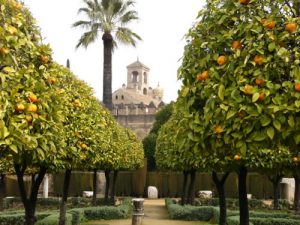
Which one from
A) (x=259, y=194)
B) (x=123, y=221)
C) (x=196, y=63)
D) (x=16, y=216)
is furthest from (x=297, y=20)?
(x=259, y=194)

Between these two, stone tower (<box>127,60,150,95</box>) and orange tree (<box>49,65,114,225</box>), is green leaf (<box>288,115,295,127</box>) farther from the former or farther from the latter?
stone tower (<box>127,60,150,95</box>)

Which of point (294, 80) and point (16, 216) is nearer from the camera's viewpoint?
point (294, 80)

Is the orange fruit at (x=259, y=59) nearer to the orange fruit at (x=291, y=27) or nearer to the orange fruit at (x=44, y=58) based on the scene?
the orange fruit at (x=291, y=27)

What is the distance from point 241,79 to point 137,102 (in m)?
86.9

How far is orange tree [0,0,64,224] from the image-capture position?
14.6ft

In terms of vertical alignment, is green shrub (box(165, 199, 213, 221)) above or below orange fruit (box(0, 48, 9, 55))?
below

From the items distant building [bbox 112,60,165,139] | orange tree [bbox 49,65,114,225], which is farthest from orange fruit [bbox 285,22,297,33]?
distant building [bbox 112,60,165,139]

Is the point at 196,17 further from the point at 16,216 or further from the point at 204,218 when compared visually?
the point at 204,218

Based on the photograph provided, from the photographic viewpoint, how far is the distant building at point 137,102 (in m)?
72.2

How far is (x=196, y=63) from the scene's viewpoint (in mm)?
5367

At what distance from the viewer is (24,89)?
5051 millimetres

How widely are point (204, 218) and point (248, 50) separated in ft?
48.5

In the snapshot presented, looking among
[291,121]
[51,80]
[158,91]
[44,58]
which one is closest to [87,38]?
[51,80]

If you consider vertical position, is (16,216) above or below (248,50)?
below
